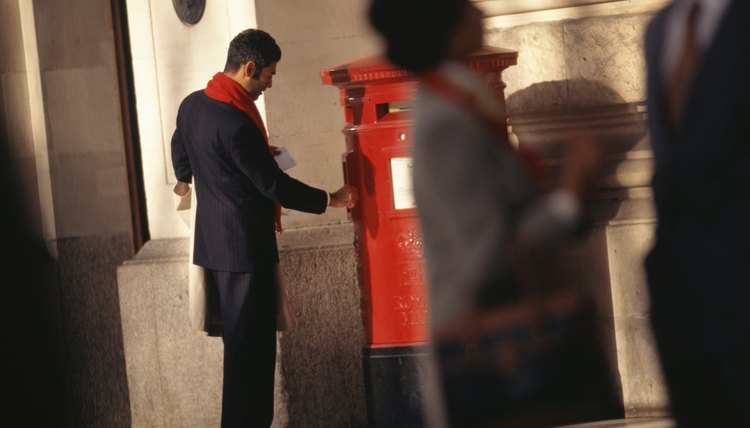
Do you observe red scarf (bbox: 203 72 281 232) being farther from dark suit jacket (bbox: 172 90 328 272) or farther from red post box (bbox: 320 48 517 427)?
red post box (bbox: 320 48 517 427)

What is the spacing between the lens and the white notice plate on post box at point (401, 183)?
5.68m

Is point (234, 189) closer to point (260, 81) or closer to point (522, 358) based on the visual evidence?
point (260, 81)

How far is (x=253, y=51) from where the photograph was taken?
5.95 meters

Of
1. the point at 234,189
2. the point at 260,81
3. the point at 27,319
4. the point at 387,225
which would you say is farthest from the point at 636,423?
the point at 27,319

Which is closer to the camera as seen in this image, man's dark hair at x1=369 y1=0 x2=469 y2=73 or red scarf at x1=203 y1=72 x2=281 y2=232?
man's dark hair at x1=369 y1=0 x2=469 y2=73

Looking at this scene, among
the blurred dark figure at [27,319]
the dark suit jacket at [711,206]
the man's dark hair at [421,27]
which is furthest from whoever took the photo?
the blurred dark figure at [27,319]

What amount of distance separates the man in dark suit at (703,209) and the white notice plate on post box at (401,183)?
2841 mm

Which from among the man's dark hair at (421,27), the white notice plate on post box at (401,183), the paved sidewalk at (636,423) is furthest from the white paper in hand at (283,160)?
the man's dark hair at (421,27)

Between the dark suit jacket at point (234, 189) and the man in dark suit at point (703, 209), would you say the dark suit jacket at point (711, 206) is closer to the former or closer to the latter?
the man in dark suit at point (703, 209)

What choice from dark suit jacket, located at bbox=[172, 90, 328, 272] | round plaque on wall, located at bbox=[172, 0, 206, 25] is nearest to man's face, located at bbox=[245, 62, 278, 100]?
dark suit jacket, located at bbox=[172, 90, 328, 272]

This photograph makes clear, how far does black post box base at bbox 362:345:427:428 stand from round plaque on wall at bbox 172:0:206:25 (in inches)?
96.9

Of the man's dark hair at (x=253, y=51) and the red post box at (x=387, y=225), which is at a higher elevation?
the man's dark hair at (x=253, y=51)

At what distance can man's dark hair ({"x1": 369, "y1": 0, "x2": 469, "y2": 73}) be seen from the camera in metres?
2.98

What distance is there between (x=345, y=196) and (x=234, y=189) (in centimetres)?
49
